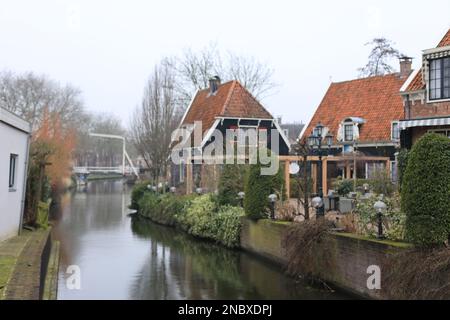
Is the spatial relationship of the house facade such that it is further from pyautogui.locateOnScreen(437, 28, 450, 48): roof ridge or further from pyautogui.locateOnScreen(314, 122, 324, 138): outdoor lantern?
pyautogui.locateOnScreen(437, 28, 450, 48): roof ridge

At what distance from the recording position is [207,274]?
576 inches

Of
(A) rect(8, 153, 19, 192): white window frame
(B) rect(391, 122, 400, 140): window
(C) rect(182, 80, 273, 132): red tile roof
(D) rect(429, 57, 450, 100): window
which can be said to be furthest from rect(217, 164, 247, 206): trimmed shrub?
(B) rect(391, 122, 400, 140): window

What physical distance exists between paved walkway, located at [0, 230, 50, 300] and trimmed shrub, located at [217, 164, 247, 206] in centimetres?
749

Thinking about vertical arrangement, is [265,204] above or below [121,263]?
above

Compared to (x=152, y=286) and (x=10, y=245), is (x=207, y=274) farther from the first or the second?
(x=10, y=245)

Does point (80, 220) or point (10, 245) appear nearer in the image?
point (10, 245)

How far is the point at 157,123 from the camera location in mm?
32281

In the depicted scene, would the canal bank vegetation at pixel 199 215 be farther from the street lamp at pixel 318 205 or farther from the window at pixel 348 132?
the window at pixel 348 132

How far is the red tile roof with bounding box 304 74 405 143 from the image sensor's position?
2817cm

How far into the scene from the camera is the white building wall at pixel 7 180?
14.0 metres

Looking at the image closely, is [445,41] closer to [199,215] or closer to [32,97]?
[199,215]

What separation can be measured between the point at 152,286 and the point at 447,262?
6.78 m

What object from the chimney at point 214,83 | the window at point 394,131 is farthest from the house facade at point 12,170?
the chimney at point 214,83
